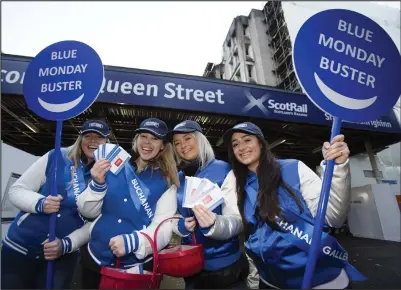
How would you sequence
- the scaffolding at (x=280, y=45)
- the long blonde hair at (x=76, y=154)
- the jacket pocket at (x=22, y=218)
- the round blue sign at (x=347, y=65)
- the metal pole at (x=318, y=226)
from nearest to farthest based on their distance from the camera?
the metal pole at (x=318, y=226) < the round blue sign at (x=347, y=65) < the jacket pocket at (x=22, y=218) < the long blonde hair at (x=76, y=154) < the scaffolding at (x=280, y=45)

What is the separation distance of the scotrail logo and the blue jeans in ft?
16.3

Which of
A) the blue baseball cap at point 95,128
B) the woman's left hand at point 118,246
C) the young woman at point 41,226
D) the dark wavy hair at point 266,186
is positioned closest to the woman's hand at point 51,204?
the young woman at point 41,226

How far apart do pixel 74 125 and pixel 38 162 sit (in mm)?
5456

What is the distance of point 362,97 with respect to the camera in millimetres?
1364

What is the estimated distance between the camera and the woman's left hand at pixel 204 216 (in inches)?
54.7

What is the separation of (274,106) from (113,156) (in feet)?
17.4

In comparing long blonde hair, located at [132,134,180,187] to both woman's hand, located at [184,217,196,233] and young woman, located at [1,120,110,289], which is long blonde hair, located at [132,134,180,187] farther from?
young woman, located at [1,120,110,289]

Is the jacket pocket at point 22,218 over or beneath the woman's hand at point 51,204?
beneath

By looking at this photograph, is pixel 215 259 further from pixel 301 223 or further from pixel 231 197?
pixel 301 223

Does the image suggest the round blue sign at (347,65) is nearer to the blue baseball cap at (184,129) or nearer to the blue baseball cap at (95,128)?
the blue baseball cap at (184,129)

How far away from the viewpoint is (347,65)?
1.37 meters

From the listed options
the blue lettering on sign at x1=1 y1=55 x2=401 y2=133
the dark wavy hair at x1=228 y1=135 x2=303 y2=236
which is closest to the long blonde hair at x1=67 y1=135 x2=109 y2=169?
the dark wavy hair at x1=228 y1=135 x2=303 y2=236

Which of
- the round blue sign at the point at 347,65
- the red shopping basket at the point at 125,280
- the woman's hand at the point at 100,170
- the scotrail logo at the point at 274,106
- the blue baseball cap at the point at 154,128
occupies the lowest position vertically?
the red shopping basket at the point at 125,280

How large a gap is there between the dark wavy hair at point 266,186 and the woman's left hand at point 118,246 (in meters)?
0.84
